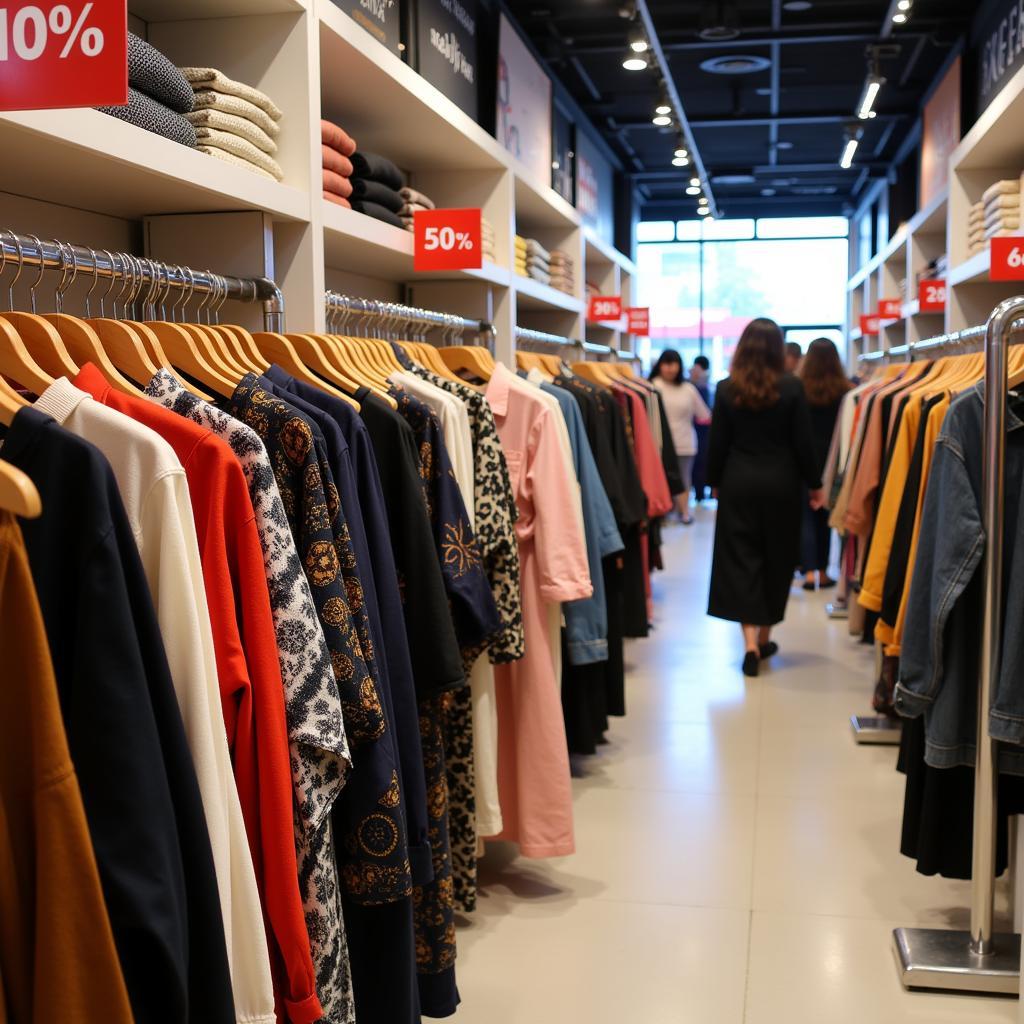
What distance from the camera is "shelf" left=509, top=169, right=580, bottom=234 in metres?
5.80

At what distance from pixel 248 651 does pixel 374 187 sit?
8.26 ft

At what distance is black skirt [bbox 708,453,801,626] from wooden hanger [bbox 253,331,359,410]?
382cm

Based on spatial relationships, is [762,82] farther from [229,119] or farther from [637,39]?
[229,119]

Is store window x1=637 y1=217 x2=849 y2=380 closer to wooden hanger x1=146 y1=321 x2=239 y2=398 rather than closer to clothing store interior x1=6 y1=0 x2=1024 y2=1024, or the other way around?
clothing store interior x1=6 y1=0 x2=1024 y2=1024

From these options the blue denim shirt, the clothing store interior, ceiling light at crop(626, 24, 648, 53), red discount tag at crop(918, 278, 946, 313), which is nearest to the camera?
the clothing store interior

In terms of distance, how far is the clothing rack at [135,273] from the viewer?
1.86 metres

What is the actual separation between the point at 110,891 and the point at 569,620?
2.71 metres

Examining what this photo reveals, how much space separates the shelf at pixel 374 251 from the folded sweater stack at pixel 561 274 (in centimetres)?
223

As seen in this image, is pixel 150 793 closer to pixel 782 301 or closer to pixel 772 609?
pixel 772 609

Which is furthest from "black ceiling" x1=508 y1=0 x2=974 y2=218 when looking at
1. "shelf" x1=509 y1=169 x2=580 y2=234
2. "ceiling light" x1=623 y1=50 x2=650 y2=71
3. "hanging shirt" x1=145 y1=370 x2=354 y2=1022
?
"hanging shirt" x1=145 y1=370 x2=354 y2=1022

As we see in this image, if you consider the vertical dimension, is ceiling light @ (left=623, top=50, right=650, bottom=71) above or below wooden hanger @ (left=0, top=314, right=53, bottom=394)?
above

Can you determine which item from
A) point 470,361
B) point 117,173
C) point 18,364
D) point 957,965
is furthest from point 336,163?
point 957,965

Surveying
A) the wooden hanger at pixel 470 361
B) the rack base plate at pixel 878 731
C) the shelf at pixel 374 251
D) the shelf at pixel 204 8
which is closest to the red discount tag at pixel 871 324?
the rack base plate at pixel 878 731

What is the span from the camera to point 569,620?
3.87 m
